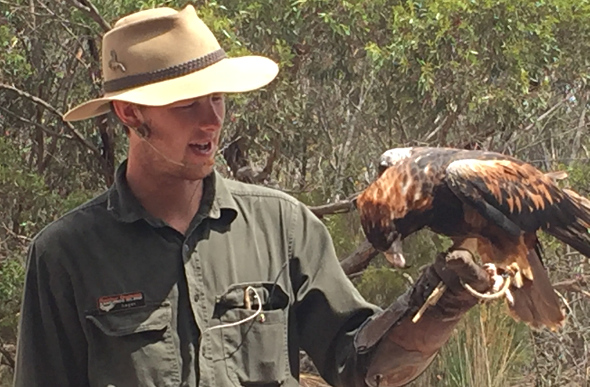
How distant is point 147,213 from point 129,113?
22 centimetres

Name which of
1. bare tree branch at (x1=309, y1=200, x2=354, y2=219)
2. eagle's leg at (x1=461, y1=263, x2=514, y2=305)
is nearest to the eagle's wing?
eagle's leg at (x1=461, y1=263, x2=514, y2=305)

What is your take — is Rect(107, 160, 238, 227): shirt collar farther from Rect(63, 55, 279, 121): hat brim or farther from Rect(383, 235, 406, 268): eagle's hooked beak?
Rect(383, 235, 406, 268): eagle's hooked beak

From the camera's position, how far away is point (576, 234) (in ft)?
8.93

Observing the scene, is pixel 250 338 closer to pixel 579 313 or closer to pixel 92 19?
pixel 92 19

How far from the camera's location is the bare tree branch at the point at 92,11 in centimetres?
441

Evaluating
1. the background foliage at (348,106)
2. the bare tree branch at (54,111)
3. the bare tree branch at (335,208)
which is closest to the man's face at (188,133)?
the background foliage at (348,106)

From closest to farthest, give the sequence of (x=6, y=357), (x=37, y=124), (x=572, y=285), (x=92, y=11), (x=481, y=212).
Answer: (x=481, y=212), (x=92, y=11), (x=572, y=285), (x=6, y=357), (x=37, y=124)

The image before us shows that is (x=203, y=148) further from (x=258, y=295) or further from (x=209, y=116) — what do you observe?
(x=258, y=295)

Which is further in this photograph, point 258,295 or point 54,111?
point 54,111

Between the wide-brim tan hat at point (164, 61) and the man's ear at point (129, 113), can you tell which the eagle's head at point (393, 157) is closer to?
the wide-brim tan hat at point (164, 61)

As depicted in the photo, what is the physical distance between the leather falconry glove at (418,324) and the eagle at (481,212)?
0.68 metres

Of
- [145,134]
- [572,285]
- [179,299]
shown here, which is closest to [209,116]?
[145,134]

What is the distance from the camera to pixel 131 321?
1.88 metres

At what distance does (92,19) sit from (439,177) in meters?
2.62
